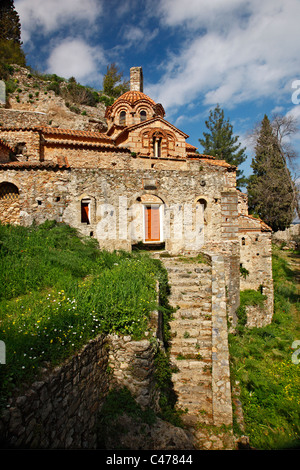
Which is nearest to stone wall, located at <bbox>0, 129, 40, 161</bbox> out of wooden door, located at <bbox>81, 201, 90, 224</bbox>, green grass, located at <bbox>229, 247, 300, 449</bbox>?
wooden door, located at <bbox>81, 201, 90, 224</bbox>

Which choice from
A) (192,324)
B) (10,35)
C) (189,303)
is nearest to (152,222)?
(189,303)

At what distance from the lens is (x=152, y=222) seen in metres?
14.9

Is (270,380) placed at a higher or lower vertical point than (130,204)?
lower

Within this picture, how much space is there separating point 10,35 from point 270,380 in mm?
42346

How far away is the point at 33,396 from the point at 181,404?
12.8 ft

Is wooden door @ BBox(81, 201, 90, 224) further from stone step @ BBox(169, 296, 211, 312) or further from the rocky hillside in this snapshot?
the rocky hillside

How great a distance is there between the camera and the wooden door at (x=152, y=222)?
14668 mm

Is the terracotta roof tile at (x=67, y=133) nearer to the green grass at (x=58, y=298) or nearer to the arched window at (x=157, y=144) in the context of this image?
the arched window at (x=157, y=144)

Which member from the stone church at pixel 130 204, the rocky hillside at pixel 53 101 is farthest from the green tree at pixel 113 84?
the stone church at pixel 130 204

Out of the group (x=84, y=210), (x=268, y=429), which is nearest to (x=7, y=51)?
(x=84, y=210)

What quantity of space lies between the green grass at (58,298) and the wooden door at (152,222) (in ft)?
18.1

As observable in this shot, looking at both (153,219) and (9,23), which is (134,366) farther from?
(9,23)

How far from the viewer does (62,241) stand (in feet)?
29.9

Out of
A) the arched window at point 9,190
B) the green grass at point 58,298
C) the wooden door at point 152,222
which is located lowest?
the green grass at point 58,298
